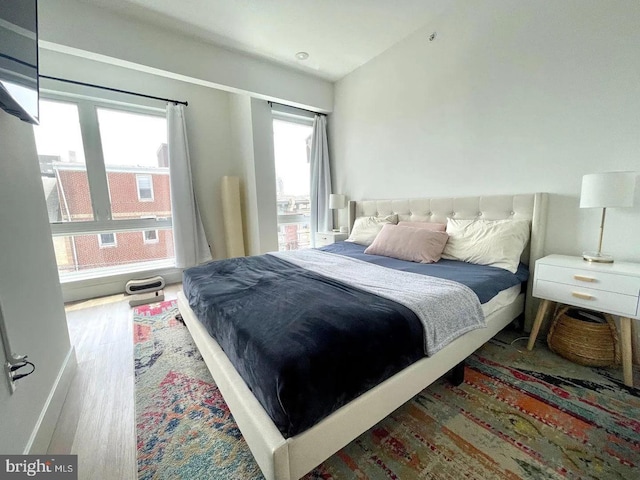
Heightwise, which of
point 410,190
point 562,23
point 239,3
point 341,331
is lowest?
point 341,331

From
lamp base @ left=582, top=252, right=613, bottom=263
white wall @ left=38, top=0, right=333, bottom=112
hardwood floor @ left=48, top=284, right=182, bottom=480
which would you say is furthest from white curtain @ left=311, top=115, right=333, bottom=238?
lamp base @ left=582, top=252, right=613, bottom=263

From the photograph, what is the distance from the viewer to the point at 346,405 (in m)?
0.97

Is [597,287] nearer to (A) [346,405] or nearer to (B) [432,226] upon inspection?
(B) [432,226]

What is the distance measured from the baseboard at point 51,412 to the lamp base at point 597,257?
10.3 ft

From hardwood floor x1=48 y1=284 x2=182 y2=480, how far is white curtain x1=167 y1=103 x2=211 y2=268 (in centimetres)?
136

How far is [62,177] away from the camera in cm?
297

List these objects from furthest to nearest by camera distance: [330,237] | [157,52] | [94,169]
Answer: [330,237] → [94,169] → [157,52]

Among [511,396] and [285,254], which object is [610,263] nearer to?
[511,396]

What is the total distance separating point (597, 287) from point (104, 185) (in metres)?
4.83

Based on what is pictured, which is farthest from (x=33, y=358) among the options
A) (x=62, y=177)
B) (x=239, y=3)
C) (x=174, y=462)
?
(x=239, y=3)

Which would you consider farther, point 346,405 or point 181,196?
point 181,196

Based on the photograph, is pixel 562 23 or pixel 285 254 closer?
pixel 562 23

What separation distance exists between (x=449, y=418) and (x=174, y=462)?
4.28ft

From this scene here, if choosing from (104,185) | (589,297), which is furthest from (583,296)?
(104,185)
